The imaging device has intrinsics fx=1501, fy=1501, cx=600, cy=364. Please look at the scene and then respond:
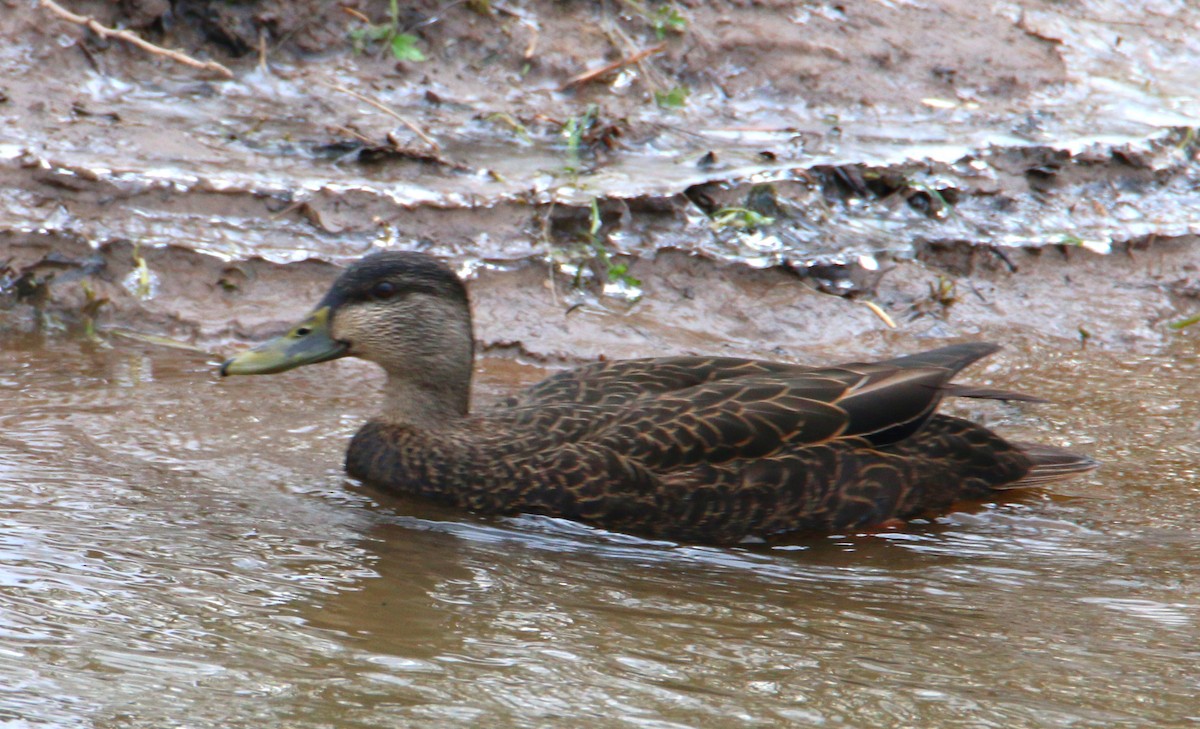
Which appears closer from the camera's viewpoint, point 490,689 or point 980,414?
point 490,689

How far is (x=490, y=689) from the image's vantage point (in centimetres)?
380

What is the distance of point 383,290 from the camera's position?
5699mm

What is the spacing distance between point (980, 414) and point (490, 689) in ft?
11.0

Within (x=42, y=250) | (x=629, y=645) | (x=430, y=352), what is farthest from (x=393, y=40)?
(x=629, y=645)

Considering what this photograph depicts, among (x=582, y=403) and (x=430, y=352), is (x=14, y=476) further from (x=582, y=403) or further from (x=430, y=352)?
(x=582, y=403)

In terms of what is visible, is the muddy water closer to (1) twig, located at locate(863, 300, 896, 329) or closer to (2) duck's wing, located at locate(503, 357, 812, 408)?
(2) duck's wing, located at locate(503, 357, 812, 408)

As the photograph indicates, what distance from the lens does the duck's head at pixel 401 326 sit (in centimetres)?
561

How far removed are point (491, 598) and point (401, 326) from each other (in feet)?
5.20

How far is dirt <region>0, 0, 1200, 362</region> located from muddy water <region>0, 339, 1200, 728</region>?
1116 mm

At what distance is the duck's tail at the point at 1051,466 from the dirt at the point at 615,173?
5.08 ft

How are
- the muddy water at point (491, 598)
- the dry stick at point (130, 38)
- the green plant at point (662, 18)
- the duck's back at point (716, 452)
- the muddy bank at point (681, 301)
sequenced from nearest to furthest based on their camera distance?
the muddy water at point (491, 598)
the duck's back at point (716, 452)
the muddy bank at point (681, 301)
the dry stick at point (130, 38)
the green plant at point (662, 18)

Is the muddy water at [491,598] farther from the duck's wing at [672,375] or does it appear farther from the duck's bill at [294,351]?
the duck's wing at [672,375]

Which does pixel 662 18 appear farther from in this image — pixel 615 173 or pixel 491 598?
pixel 491 598

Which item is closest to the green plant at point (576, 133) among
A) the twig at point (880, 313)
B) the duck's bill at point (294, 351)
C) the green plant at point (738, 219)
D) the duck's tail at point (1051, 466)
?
the green plant at point (738, 219)
